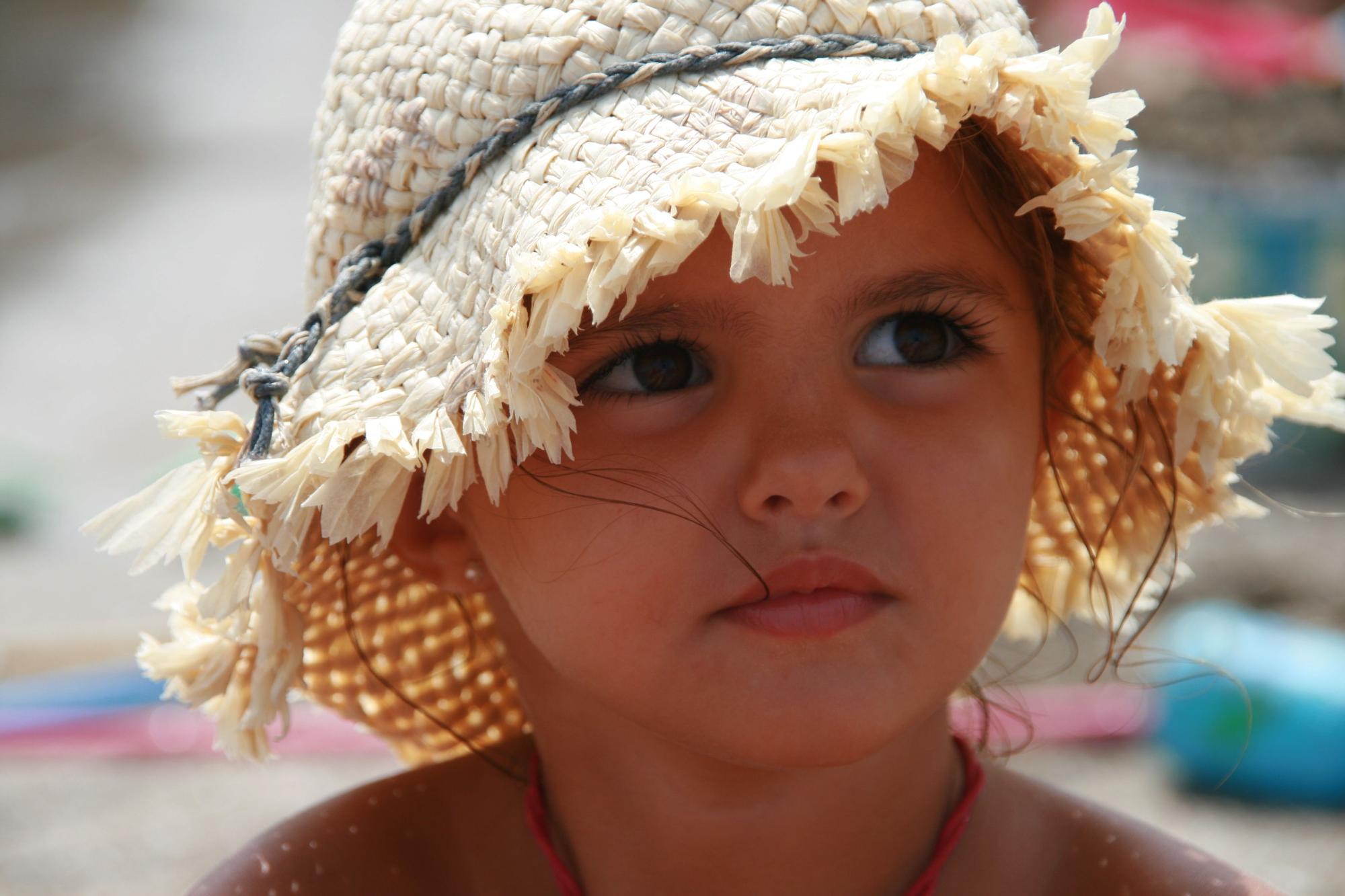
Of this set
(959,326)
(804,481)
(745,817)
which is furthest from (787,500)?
(745,817)

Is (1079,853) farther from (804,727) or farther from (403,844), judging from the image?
(403,844)

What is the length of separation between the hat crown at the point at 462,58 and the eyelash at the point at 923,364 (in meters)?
0.24

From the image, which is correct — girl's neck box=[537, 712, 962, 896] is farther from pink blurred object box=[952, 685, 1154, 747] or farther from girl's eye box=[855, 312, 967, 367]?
pink blurred object box=[952, 685, 1154, 747]

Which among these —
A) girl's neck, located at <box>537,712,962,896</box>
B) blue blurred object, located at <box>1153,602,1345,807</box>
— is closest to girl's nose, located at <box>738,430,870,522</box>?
girl's neck, located at <box>537,712,962,896</box>

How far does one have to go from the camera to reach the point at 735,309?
4.05ft

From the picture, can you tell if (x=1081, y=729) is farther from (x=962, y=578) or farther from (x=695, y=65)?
(x=695, y=65)

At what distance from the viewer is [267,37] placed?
38.4 feet

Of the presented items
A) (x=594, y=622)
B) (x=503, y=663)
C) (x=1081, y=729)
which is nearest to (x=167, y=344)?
(x=1081, y=729)

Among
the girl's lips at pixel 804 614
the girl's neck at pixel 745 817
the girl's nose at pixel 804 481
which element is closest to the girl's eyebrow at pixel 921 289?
the girl's nose at pixel 804 481

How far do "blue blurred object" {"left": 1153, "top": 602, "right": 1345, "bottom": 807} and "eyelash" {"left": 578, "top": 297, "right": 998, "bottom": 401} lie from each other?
1.64 meters

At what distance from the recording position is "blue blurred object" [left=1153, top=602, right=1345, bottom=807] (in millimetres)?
2826

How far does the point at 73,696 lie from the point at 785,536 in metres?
2.55

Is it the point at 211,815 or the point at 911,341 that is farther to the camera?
the point at 211,815

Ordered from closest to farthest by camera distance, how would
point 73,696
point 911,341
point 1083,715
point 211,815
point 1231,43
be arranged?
point 911,341 < point 211,815 < point 1083,715 < point 73,696 < point 1231,43
